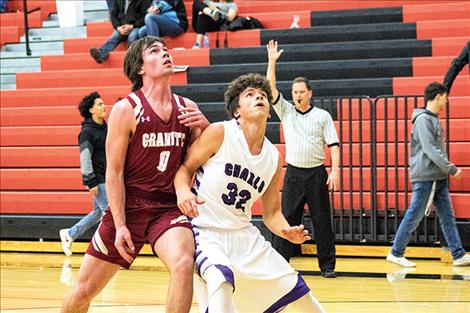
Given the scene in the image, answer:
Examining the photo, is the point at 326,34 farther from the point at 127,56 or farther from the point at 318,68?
the point at 127,56

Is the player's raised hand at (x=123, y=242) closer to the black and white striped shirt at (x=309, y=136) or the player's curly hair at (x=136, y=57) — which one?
the player's curly hair at (x=136, y=57)

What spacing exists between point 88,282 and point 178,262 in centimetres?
59

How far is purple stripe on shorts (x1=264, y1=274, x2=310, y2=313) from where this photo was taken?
5082 mm

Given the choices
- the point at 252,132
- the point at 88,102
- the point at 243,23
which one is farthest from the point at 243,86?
the point at 243,23

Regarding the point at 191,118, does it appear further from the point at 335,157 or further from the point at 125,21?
the point at 125,21

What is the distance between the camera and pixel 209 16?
1250 centimetres

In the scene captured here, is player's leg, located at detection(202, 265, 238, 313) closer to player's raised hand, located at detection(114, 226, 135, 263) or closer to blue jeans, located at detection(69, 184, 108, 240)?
player's raised hand, located at detection(114, 226, 135, 263)

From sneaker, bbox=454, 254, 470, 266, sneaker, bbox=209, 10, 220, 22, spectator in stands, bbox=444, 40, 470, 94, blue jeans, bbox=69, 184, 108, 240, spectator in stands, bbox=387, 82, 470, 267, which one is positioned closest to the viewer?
spectator in stands, bbox=387, 82, 470, 267

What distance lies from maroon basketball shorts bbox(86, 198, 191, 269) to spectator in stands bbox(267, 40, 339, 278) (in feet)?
11.7

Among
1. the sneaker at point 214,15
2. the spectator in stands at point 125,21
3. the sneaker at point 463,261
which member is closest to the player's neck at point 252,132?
the sneaker at point 463,261

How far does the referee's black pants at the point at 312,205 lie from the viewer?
8.71 metres

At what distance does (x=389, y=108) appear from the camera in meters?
10.4

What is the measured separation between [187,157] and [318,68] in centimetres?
641

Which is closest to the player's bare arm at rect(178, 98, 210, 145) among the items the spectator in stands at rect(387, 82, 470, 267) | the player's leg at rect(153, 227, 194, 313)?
the player's leg at rect(153, 227, 194, 313)
